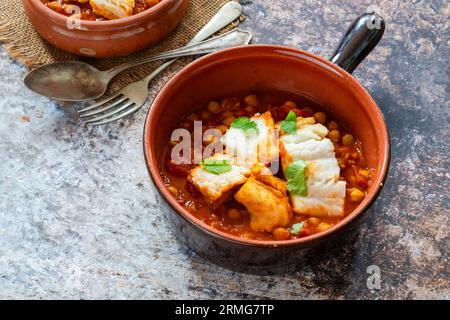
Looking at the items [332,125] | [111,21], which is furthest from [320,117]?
[111,21]

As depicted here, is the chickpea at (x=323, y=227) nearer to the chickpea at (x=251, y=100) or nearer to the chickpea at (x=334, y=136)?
the chickpea at (x=334, y=136)

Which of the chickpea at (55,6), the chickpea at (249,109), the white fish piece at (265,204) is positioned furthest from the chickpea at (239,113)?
the chickpea at (55,6)

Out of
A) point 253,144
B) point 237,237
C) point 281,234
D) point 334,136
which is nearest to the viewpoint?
point 237,237

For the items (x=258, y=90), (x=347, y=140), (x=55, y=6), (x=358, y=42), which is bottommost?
(x=55, y=6)

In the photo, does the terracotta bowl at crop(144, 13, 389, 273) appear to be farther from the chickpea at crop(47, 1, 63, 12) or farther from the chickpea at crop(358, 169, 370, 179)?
the chickpea at crop(47, 1, 63, 12)

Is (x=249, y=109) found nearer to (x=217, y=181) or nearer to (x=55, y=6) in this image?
(x=217, y=181)
